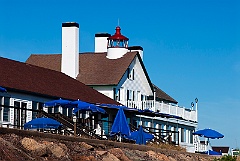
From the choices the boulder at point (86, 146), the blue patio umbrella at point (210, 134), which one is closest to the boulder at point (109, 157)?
the boulder at point (86, 146)

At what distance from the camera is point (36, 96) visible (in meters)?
42.9

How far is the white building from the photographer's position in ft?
187

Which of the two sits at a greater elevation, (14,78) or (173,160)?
(14,78)

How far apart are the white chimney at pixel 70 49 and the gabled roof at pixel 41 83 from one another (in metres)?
5.72

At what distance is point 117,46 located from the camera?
198 feet

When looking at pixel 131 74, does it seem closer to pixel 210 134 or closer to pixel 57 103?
pixel 210 134

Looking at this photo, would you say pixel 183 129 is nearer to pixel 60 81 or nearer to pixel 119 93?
pixel 119 93

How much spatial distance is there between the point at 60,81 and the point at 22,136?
76.2ft

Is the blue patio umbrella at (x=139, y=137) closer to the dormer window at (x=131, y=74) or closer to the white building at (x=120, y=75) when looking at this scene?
the white building at (x=120, y=75)

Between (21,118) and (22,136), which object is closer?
(22,136)

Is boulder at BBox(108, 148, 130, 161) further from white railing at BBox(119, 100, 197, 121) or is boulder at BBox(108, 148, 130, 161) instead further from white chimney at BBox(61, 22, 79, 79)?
white chimney at BBox(61, 22, 79, 79)

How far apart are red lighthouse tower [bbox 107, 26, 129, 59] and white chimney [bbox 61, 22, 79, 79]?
10.7 feet

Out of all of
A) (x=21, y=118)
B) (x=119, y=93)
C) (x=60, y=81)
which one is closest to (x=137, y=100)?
(x=119, y=93)

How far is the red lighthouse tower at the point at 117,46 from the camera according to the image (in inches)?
2368
